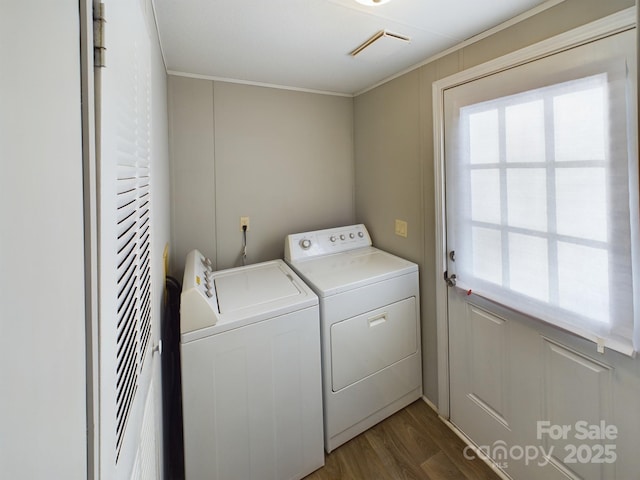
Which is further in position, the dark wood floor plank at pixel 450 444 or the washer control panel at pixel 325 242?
the washer control panel at pixel 325 242

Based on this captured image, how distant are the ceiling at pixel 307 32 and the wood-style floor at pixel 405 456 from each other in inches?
93.1

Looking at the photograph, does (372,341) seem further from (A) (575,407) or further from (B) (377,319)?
(A) (575,407)

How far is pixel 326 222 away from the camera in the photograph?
Result: 257cm

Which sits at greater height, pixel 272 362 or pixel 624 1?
pixel 624 1

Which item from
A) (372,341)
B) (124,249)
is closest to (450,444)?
(372,341)

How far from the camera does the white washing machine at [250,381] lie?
1.31 m

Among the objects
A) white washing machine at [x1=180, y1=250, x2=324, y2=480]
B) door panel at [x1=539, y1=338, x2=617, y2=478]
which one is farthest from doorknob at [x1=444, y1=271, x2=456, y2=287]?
white washing machine at [x1=180, y1=250, x2=324, y2=480]

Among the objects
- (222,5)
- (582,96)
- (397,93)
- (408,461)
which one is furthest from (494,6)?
(408,461)

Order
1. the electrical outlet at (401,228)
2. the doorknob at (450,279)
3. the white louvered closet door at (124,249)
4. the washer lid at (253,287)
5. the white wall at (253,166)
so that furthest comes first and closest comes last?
1. the electrical outlet at (401,228)
2. the white wall at (253,166)
3. the doorknob at (450,279)
4. the washer lid at (253,287)
5. the white louvered closet door at (124,249)

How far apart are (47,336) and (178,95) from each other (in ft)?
6.80

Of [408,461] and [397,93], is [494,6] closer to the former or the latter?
[397,93]

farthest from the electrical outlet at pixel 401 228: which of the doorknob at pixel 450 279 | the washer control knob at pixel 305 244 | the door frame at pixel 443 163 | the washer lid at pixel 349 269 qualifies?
the washer control knob at pixel 305 244

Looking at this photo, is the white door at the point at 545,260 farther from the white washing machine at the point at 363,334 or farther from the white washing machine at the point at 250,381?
the white washing machine at the point at 250,381

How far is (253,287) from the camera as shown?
1735mm
